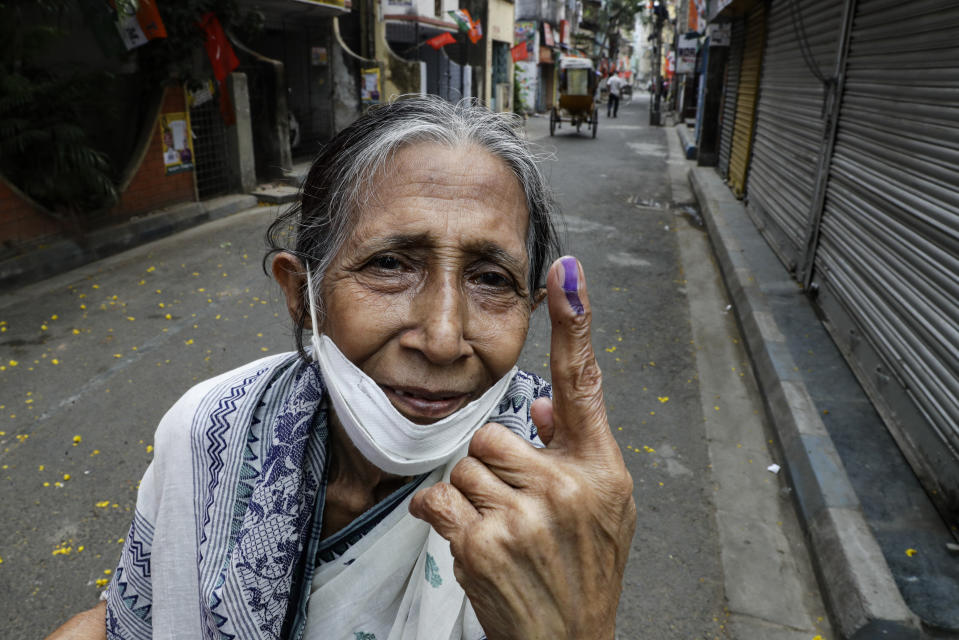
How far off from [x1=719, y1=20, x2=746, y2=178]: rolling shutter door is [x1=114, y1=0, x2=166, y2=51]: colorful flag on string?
32.9 feet

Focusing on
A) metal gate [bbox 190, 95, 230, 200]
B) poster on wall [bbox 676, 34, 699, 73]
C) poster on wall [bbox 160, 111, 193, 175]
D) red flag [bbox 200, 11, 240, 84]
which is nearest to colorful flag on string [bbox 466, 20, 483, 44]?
poster on wall [bbox 676, 34, 699, 73]

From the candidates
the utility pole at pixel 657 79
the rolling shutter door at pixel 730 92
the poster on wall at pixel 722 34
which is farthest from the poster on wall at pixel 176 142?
the utility pole at pixel 657 79

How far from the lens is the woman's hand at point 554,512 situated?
2.93ft

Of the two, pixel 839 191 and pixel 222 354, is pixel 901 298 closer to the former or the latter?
pixel 839 191

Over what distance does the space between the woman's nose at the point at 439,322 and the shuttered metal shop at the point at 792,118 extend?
235 inches

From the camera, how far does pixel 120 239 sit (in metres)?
7.98

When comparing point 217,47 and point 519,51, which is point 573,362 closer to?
point 217,47

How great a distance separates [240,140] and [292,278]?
1027 cm

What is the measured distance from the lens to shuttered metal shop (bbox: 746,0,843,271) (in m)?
6.64

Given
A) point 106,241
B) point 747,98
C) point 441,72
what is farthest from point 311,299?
point 441,72

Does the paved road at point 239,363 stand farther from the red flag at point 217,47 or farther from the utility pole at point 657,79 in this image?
the utility pole at point 657,79

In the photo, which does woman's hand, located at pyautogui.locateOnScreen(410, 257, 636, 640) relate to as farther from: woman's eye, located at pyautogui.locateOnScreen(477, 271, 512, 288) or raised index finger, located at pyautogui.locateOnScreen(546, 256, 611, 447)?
woman's eye, located at pyautogui.locateOnScreen(477, 271, 512, 288)

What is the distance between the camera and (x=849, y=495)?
317 centimetres

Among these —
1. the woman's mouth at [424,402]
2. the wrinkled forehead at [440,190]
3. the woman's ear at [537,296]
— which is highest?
the wrinkled forehead at [440,190]
